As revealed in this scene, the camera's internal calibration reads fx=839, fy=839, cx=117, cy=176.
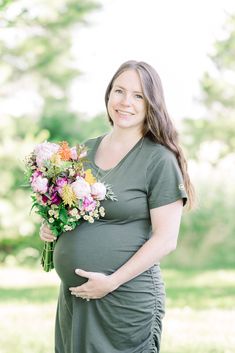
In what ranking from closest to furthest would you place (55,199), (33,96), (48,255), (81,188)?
1. (81,188)
2. (55,199)
3. (48,255)
4. (33,96)

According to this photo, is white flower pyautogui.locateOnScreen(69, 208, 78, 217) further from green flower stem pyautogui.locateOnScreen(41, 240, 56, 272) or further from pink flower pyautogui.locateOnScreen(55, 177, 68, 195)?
green flower stem pyautogui.locateOnScreen(41, 240, 56, 272)

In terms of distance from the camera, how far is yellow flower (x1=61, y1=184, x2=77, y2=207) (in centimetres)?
371

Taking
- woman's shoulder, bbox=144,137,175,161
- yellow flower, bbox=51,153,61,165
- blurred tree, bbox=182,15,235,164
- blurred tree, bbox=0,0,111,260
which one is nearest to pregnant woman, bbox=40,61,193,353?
woman's shoulder, bbox=144,137,175,161

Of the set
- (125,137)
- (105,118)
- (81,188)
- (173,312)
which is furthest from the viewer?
(105,118)

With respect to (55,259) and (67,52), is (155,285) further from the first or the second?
(67,52)

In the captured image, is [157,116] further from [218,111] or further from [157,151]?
[218,111]

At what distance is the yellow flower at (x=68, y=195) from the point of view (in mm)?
3707

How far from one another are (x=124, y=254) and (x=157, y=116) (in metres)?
0.65

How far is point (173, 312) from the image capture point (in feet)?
28.0

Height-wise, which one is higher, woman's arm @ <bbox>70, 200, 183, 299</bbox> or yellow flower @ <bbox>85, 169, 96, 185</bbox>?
yellow flower @ <bbox>85, 169, 96, 185</bbox>

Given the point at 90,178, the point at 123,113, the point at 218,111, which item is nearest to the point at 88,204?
the point at 90,178

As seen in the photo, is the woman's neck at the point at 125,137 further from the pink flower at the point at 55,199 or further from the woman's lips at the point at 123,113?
the pink flower at the point at 55,199

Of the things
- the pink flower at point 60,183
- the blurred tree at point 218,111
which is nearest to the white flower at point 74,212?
the pink flower at point 60,183

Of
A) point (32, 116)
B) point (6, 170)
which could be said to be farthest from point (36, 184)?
point (32, 116)
